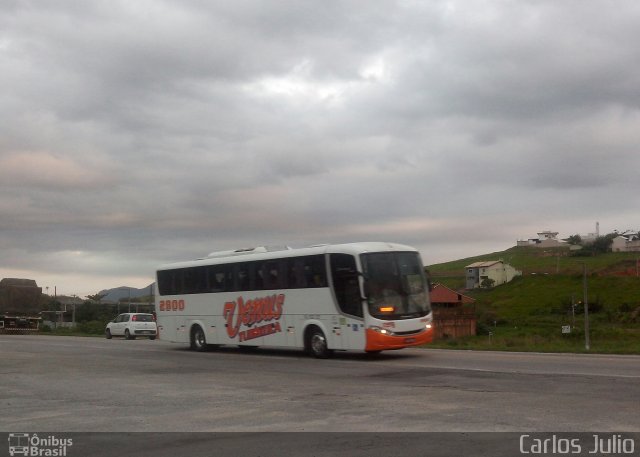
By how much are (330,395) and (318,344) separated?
31.7 ft

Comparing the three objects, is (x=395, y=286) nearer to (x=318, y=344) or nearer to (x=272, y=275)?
(x=318, y=344)

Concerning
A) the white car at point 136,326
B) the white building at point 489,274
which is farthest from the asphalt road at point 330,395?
the white building at point 489,274

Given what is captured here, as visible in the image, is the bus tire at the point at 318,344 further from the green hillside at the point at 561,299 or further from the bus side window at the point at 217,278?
the green hillside at the point at 561,299

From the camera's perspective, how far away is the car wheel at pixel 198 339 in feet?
96.1

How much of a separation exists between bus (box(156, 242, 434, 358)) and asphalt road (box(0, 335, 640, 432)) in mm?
957

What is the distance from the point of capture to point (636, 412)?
1112 cm

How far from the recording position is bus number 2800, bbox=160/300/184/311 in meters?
30.0

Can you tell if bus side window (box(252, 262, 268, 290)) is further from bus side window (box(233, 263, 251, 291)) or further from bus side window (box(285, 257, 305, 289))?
bus side window (box(285, 257, 305, 289))

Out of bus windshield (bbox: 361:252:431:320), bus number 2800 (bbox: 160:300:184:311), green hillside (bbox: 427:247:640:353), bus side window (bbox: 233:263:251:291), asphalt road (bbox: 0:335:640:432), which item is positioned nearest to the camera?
asphalt road (bbox: 0:335:640:432)

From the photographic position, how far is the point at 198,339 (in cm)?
2955

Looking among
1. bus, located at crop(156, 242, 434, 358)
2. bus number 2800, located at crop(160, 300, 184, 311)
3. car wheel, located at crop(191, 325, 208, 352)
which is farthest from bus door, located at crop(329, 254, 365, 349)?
bus number 2800, located at crop(160, 300, 184, 311)
